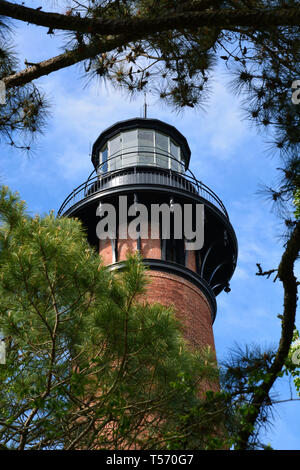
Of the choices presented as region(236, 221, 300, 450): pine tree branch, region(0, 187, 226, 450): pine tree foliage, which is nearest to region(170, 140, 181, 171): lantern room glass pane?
region(0, 187, 226, 450): pine tree foliage

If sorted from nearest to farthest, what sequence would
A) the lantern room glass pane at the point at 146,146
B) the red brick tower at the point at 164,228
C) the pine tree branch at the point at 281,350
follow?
the pine tree branch at the point at 281,350 < the red brick tower at the point at 164,228 < the lantern room glass pane at the point at 146,146

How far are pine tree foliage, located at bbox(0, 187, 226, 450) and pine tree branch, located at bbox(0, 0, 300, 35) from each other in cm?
271

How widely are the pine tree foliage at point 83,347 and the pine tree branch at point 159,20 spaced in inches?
107

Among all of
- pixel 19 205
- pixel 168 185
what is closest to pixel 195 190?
pixel 168 185

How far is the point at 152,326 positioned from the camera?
6742 mm

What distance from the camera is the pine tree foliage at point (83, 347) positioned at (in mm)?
6391

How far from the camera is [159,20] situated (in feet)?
13.8

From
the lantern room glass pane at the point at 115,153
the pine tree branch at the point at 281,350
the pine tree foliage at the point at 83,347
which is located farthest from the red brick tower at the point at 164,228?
the pine tree branch at the point at 281,350

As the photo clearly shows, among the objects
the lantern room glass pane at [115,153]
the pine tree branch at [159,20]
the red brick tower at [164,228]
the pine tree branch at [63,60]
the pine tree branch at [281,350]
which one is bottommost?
the pine tree branch at [281,350]

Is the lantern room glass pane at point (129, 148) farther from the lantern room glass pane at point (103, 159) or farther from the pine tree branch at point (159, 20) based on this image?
the pine tree branch at point (159, 20)

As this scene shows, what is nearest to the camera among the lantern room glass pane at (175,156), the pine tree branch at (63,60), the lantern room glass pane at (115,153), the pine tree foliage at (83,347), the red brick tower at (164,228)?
the pine tree branch at (63,60)

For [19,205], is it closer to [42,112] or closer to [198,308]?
[42,112]
